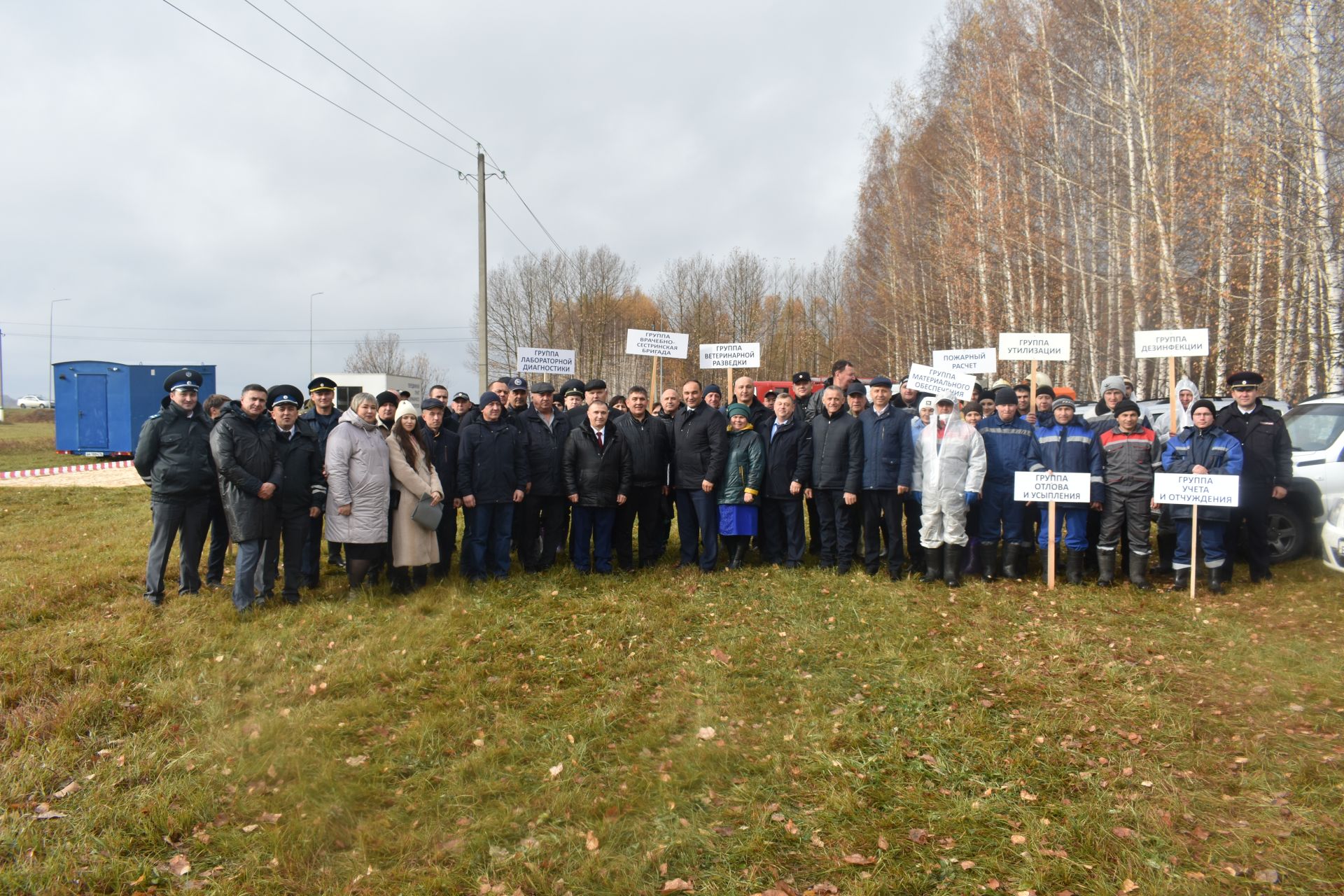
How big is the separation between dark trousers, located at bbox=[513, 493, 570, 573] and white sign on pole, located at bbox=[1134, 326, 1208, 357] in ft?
25.3

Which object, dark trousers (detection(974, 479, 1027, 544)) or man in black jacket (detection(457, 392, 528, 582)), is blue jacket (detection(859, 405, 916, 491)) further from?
man in black jacket (detection(457, 392, 528, 582))

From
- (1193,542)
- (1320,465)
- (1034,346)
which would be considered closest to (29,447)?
(1034,346)

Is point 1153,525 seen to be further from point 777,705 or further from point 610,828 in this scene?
point 610,828

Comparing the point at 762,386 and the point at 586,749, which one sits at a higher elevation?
the point at 762,386

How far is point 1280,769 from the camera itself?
14.4 feet

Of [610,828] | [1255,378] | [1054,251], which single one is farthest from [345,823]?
[1054,251]

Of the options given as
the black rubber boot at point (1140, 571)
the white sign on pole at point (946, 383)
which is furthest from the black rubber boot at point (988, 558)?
the white sign on pole at point (946, 383)

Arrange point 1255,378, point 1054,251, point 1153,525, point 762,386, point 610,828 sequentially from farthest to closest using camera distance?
point 762,386 < point 1054,251 < point 1153,525 < point 1255,378 < point 610,828

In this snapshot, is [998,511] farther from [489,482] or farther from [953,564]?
[489,482]

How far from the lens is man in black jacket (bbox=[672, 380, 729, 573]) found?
28.6ft

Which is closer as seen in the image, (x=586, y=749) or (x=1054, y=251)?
(x=586, y=749)

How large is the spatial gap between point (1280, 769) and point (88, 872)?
264 inches

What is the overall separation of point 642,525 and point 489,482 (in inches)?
79.3

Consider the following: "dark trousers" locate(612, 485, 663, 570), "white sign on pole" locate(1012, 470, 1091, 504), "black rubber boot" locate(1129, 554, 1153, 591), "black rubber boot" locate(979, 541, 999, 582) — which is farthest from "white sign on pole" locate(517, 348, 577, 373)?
"black rubber boot" locate(1129, 554, 1153, 591)
